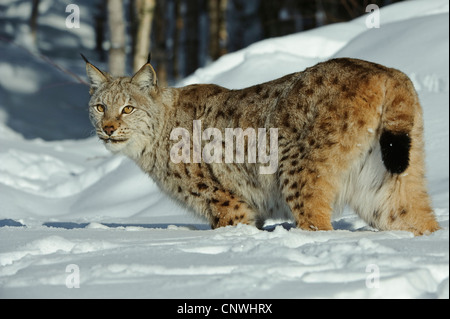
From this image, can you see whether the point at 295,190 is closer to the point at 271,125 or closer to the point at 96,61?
the point at 271,125

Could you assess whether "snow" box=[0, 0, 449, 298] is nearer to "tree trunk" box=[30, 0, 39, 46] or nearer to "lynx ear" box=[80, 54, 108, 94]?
"lynx ear" box=[80, 54, 108, 94]

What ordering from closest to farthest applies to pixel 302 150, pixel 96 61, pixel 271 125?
pixel 302 150
pixel 271 125
pixel 96 61

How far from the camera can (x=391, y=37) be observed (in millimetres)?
7500

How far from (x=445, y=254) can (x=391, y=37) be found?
500 cm

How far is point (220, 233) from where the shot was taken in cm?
393

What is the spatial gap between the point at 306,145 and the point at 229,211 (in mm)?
783

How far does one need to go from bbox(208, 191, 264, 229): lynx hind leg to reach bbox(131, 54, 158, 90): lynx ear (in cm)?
99

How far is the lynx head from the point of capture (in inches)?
185

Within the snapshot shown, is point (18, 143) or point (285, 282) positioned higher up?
point (18, 143)

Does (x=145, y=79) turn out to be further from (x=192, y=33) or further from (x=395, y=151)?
(x=192, y=33)

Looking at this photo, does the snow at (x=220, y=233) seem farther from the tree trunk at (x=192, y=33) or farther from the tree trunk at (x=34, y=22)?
Result: the tree trunk at (x=34, y=22)

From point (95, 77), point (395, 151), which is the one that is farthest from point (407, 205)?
point (95, 77)

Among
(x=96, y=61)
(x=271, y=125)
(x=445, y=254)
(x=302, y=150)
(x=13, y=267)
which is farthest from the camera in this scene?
(x=96, y=61)

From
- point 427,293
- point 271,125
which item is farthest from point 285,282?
point 271,125
